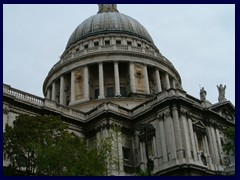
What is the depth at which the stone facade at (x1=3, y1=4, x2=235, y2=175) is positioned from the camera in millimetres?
35125

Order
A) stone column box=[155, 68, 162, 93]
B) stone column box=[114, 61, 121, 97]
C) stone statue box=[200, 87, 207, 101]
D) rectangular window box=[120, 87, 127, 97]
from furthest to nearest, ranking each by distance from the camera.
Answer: stone column box=[155, 68, 162, 93] < rectangular window box=[120, 87, 127, 97] < stone column box=[114, 61, 121, 97] < stone statue box=[200, 87, 207, 101]

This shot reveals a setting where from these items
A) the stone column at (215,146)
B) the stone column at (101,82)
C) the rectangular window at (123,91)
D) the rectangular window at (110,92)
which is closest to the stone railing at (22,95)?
the stone column at (101,82)

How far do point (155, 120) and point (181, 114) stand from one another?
120 inches

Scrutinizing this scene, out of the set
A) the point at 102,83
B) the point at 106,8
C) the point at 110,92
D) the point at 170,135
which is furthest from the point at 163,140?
the point at 106,8

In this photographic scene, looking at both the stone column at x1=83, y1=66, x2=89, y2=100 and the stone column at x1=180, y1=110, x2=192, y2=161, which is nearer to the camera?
the stone column at x1=180, y1=110, x2=192, y2=161

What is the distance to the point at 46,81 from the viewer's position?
59.9m

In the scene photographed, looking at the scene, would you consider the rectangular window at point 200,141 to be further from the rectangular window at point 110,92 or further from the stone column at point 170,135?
the rectangular window at point 110,92

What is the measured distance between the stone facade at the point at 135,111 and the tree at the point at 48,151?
3774mm

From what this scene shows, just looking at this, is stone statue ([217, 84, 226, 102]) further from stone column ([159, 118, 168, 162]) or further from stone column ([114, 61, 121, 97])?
stone column ([114, 61, 121, 97])

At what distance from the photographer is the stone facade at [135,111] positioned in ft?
115

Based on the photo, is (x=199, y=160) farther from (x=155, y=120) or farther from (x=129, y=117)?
(x=129, y=117)

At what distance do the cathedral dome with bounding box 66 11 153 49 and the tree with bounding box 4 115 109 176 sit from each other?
117 feet

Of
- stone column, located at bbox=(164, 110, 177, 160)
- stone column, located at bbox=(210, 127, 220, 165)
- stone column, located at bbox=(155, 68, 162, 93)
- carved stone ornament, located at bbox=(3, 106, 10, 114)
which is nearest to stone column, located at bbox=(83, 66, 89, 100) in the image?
stone column, located at bbox=(155, 68, 162, 93)

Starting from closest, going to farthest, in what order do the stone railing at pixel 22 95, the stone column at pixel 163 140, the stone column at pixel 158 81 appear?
the stone column at pixel 163 140
the stone railing at pixel 22 95
the stone column at pixel 158 81
